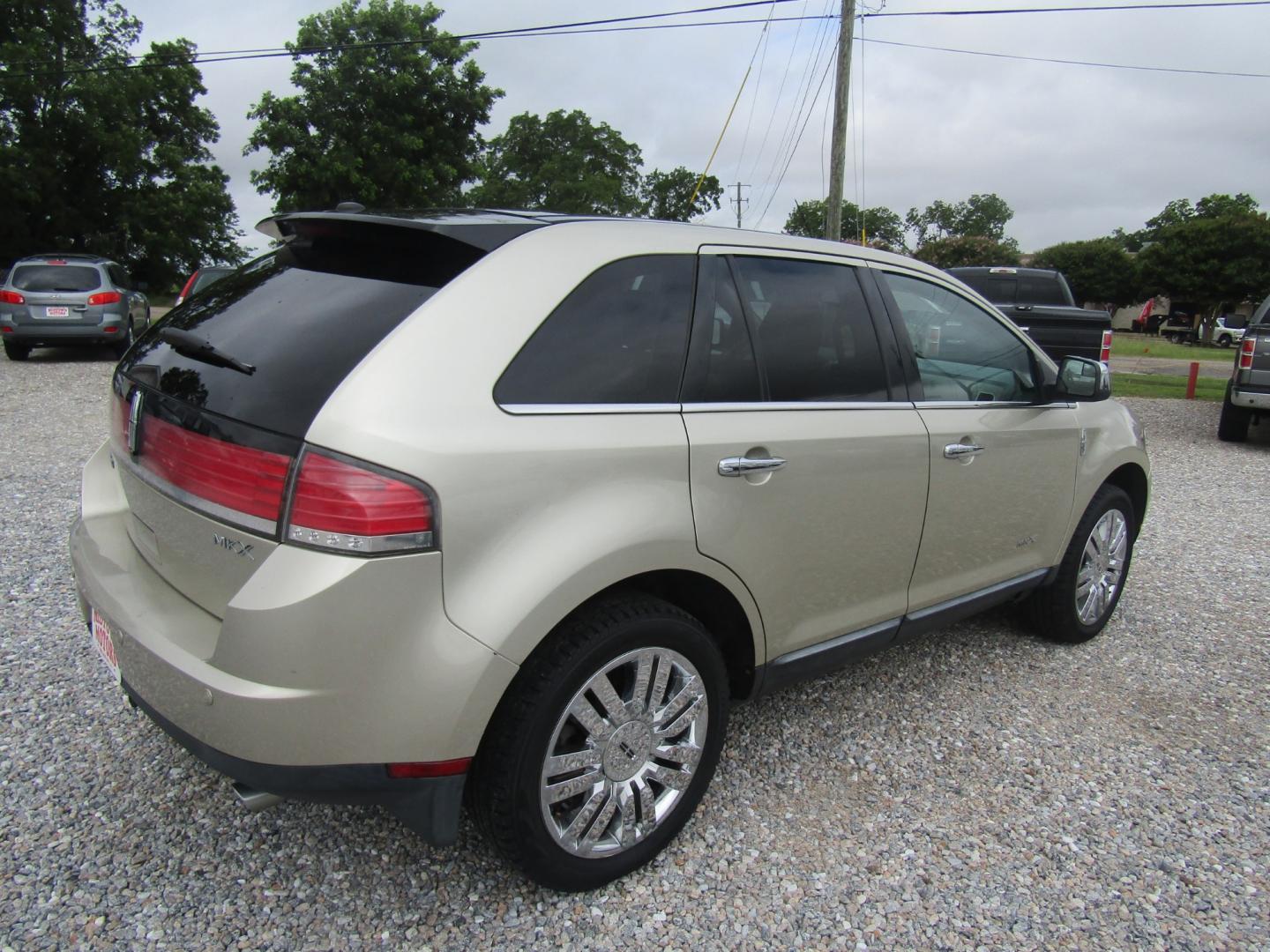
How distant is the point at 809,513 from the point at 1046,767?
1.32 metres

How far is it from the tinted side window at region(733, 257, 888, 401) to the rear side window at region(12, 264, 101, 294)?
14.2 meters

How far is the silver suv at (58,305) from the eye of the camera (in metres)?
13.3

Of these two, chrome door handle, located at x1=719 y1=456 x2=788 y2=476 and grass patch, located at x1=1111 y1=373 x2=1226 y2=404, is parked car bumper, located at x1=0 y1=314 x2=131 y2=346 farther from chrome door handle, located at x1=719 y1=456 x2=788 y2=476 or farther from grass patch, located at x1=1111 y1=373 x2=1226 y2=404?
grass patch, located at x1=1111 y1=373 x2=1226 y2=404

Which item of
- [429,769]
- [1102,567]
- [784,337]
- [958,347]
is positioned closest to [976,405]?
[958,347]

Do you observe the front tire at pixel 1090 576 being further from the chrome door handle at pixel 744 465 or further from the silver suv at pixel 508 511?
the chrome door handle at pixel 744 465

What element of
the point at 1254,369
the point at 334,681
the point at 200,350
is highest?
the point at 200,350

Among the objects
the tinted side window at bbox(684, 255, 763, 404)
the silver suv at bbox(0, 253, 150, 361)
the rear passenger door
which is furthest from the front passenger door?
the silver suv at bbox(0, 253, 150, 361)

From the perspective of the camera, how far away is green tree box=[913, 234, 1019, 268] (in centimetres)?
5300

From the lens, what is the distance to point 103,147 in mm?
27688

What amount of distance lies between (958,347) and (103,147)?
3159cm

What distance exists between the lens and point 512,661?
192 centimetres

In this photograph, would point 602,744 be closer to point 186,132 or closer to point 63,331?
point 63,331

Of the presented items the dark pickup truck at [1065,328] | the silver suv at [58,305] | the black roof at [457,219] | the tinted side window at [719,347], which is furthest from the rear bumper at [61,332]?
the tinted side window at [719,347]

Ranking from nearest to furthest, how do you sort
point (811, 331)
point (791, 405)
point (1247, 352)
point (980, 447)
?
point (791, 405) → point (811, 331) → point (980, 447) → point (1247, 352)
